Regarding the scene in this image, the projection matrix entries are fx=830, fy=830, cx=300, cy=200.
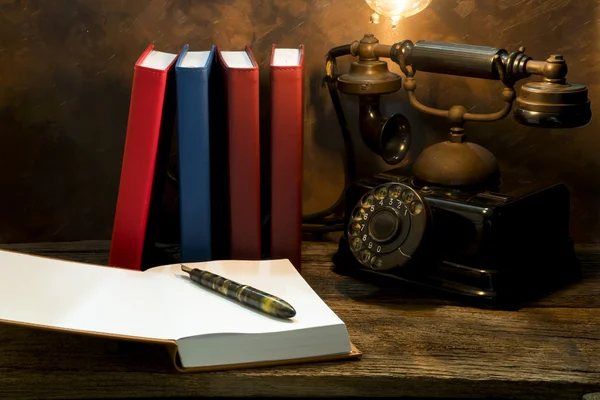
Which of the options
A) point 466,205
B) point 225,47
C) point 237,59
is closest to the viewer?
point 466,205

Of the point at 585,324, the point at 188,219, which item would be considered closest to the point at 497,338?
the point at 585,324

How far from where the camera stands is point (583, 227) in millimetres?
1446

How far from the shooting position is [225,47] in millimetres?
1389

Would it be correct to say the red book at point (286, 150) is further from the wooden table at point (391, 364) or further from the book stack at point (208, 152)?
the wooden table at point (391, 364)

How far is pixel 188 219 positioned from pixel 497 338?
458 mm

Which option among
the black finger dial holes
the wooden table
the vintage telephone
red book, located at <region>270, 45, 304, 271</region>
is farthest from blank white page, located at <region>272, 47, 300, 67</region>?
the wooden table

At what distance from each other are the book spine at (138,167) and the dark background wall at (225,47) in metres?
0.24

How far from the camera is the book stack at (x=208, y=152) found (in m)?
1.16

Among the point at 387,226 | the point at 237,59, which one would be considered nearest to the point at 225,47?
the point at 237,59

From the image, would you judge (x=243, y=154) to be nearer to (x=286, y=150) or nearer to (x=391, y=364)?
(x=286, y=150)

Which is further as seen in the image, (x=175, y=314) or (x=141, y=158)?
(x=141, y=158)

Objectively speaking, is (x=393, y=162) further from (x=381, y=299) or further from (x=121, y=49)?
(x=121, y=49)

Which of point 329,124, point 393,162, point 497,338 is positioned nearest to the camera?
point 497,338

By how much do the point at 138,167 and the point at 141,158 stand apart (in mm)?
13
